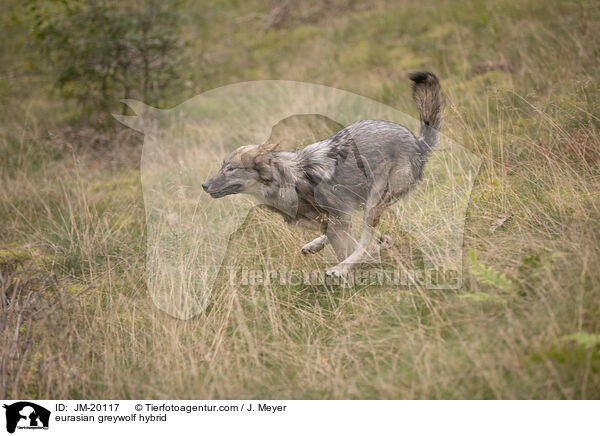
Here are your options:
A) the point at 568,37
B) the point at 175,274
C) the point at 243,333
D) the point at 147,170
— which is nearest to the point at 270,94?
the point at 147,170

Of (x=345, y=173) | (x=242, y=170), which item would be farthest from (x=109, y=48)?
(x=345, y=173)

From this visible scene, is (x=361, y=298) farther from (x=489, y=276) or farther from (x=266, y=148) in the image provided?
(x=266, y=148)

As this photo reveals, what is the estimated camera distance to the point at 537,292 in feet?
10.3

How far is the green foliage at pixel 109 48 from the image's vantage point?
8.52m

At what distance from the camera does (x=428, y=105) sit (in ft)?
14.3

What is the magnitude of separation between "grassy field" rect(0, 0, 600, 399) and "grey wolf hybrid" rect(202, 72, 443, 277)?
0.48 m

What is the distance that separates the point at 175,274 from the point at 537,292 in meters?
3.00
